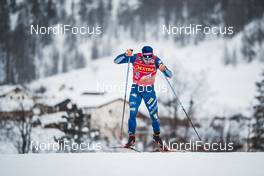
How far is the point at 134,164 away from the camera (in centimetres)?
466

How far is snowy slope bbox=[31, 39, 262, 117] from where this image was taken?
6699mm

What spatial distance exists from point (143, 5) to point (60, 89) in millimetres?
2085

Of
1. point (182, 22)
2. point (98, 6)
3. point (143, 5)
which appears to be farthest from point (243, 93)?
point (98, 6)

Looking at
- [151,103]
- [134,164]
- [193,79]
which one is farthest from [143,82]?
[193,79]

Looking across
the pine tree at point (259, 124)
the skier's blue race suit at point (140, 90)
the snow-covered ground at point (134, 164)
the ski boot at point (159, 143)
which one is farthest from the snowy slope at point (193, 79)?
the snow-covered ground at point (134, 164)

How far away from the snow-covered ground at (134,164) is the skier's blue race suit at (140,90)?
0.63 meters

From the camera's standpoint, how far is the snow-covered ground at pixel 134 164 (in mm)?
4359

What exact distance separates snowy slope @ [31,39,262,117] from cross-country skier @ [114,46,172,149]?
27.3 inches

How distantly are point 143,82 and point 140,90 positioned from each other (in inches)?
4.5

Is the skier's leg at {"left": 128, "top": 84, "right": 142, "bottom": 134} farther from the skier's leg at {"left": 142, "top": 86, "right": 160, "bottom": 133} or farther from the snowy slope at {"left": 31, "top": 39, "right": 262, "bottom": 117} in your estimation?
the snowy slope at {"left": 31, "top": 39, "right": 262, "bottom": 117}

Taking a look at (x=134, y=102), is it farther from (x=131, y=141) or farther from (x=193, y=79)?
(x=193, y=79)

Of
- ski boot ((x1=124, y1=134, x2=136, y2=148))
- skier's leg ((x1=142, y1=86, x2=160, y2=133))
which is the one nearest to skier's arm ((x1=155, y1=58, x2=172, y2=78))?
skier's leg ((x1=142, y1=86, x2=160, y2=133))

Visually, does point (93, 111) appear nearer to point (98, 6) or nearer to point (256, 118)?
point (98, 6)

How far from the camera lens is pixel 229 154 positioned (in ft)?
17.0
